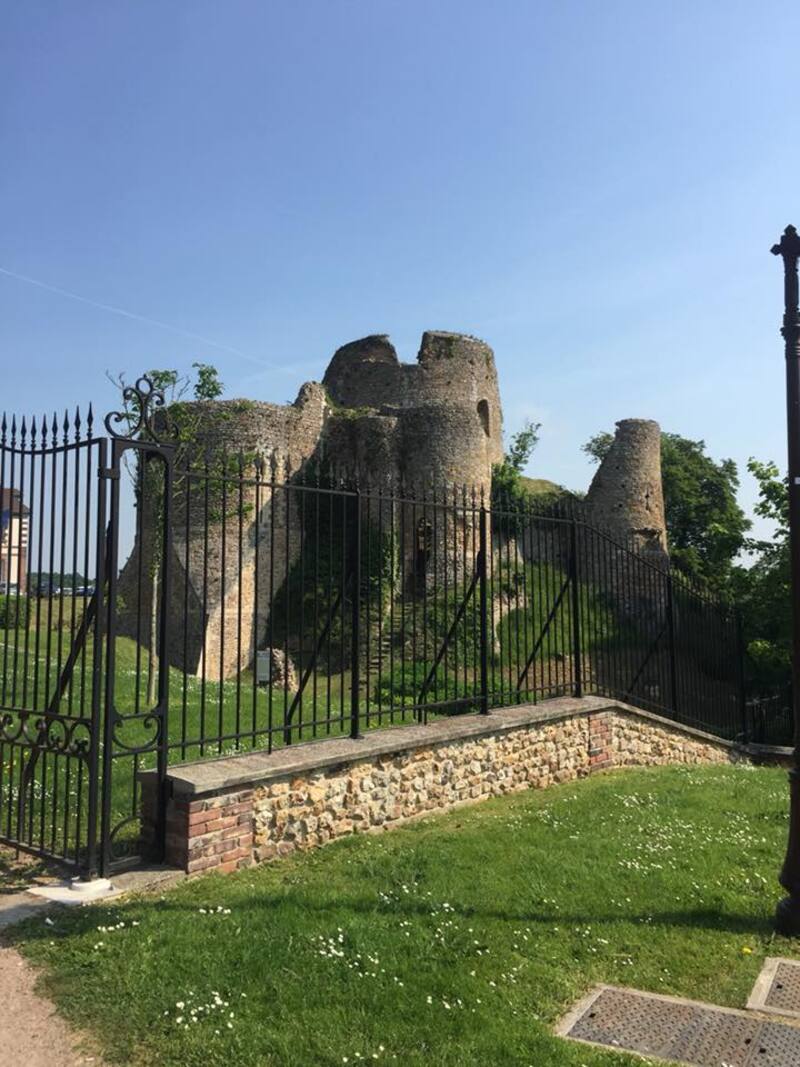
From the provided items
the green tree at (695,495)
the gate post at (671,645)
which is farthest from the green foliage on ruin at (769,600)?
the green tree at (695,495)

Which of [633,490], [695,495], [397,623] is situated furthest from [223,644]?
[695,495]

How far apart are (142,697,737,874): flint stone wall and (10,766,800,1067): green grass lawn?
26 centimetres

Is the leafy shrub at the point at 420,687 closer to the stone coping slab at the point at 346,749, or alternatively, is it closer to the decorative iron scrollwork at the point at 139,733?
the stone coping slab at the point at 346,749

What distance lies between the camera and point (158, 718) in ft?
18.4

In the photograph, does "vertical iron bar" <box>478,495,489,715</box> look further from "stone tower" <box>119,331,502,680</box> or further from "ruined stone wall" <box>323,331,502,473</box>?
"ruined stone wall" <box>323,331,502,473</box>

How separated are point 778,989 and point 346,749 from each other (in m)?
3.43

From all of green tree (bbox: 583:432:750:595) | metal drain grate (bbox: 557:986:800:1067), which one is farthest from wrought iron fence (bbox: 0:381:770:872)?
green tree (bbox: 583:432:750:595)

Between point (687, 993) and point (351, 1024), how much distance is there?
169 cm

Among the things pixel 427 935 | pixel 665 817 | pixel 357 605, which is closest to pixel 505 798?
pixel 665 817

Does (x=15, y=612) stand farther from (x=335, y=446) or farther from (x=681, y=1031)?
(x=335, y=446)

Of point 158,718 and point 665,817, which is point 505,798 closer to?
point 665,817

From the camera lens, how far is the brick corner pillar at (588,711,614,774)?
1001cm

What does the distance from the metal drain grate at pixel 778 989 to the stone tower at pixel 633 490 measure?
2605 centimetres

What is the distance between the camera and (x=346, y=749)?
6.68 meters
